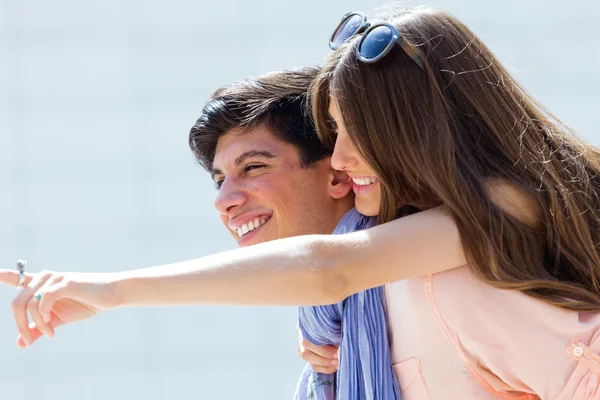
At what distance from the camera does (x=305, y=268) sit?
6.18 feet

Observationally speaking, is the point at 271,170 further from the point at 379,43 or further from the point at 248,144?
the point at 379,43

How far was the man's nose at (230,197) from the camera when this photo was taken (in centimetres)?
273

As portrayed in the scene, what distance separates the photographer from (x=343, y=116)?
2.15 metres

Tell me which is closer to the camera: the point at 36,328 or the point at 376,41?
the point at 36,328

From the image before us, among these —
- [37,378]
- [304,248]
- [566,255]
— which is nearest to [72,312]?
[304,248]

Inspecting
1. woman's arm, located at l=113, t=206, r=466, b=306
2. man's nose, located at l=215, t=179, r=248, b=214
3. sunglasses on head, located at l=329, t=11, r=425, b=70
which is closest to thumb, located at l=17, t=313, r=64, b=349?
woman's arm, located at l=113, t=206, r=466, b=306

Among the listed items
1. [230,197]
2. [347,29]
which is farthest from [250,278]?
[230,197]

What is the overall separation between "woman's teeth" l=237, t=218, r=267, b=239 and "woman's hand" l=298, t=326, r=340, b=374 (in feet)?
1.27

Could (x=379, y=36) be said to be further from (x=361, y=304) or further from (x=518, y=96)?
(x=361, y=304)

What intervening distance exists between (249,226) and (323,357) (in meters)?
0.45

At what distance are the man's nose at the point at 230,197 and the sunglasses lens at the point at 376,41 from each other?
721mm

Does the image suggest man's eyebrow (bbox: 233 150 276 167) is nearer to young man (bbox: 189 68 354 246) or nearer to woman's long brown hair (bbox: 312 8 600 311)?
young man (bbox: 189 68 354 246)

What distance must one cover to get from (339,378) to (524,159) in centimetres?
62

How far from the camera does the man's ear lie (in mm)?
2734
